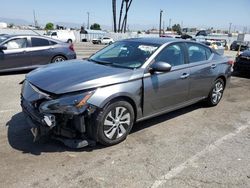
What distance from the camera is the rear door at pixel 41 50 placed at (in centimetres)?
997

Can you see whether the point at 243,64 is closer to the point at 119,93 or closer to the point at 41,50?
the point at 41,50

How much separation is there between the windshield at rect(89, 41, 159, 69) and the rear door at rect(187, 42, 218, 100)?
3.24 feet

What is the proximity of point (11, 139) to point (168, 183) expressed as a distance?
Result: 95.3 inches

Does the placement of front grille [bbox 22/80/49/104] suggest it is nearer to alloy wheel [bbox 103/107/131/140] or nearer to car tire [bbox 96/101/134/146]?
car tire [bbox 96/101/134/146]

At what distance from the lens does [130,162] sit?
3.80 meters

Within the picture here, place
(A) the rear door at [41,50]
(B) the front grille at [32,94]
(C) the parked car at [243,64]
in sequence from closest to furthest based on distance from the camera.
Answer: (B) the front grille at [32,94], (A) the rear door at [41,50], (C) the parked car at [243,64]

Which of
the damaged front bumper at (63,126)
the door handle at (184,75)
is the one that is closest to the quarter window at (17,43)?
the damaged front bumper at (63,126)

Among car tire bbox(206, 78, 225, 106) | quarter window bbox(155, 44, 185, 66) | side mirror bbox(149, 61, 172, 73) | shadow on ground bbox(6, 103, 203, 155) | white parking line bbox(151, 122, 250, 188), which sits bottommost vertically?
white parking line bbox(151, 122, 250, 188)

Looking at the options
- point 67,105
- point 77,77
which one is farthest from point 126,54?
point 67,105

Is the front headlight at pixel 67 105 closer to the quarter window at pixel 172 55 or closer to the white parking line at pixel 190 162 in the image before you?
the white parking line at pixel 190 162

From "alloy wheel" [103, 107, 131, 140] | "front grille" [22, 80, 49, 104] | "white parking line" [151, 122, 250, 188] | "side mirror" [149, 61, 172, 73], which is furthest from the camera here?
"side mirror" [149, 61, 172, 73]

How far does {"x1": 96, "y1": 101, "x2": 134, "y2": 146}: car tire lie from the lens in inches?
158

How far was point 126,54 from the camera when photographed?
5129 millimetres

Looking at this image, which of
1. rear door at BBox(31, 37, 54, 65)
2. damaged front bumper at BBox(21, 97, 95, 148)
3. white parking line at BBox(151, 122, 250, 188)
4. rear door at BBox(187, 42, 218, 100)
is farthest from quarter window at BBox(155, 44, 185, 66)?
rear door at BBox(31, 37, 54, 65)
